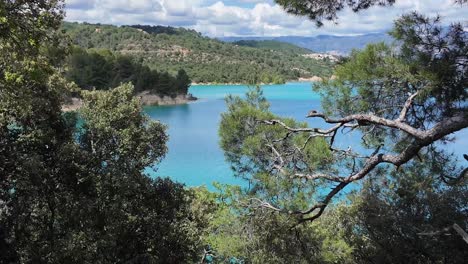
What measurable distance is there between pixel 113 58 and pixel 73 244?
51.3 metres

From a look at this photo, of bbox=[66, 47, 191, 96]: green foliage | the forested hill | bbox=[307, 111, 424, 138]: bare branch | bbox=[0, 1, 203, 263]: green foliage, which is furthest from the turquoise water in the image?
the forested hill

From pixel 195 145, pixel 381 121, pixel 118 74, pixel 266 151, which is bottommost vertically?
pixel 195 145

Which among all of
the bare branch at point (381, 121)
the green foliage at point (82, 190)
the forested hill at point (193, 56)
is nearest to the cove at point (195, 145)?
the green foliage at point (82, 190)

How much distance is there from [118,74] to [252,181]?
4719 centimetres

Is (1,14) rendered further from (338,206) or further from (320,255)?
(338,206)

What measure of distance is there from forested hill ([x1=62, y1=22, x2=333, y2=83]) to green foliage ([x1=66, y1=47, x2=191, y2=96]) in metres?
20.1

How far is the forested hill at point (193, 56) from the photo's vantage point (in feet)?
264

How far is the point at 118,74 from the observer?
52.5 metres

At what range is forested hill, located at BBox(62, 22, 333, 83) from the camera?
8044 centimetres

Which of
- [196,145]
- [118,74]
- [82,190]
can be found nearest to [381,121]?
[82,190]

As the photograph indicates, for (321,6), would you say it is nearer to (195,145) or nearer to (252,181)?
(252,181)

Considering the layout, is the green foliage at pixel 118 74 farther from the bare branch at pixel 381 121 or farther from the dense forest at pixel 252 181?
the bare branch at pixel 381 121

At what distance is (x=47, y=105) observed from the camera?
6.36 meters

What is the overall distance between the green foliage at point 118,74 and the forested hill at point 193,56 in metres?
20.1
